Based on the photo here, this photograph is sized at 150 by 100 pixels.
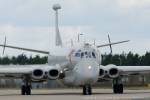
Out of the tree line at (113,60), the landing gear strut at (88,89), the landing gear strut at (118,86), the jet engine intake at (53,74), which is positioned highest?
the tree line at (113,60)

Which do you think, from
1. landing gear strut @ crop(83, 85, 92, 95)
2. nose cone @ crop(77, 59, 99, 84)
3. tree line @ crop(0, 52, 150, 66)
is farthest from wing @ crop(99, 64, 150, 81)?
tree line @ crop(0, 52, 150, 66)

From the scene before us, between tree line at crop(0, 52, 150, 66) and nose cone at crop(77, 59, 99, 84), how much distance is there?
4324cm

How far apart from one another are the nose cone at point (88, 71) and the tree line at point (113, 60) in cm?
4324

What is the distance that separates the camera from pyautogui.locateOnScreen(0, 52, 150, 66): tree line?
100969 millimetres

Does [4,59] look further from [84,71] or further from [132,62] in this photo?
[84,71]

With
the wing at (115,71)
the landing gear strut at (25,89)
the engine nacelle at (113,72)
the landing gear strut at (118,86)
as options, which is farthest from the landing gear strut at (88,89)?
the landing gear strut at (25,89)

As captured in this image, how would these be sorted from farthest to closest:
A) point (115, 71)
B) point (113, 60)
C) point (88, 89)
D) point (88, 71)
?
point (113, 60) → point (115, 71) → point (88, 89) → point (88, 71)

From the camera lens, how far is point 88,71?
Answer: 48938 mm

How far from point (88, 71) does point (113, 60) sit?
235ft

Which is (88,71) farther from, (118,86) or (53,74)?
(118,86)

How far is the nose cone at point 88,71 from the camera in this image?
48.8 m

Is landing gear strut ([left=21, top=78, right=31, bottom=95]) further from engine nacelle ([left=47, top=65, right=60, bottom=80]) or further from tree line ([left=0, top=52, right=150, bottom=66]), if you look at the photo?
tree line ([left=0, top=52, right=150, bottom=66])

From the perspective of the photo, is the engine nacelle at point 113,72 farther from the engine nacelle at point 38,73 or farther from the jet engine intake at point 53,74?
the engine nacelle at point 38,73

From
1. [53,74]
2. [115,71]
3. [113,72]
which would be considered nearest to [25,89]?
[53,74]
